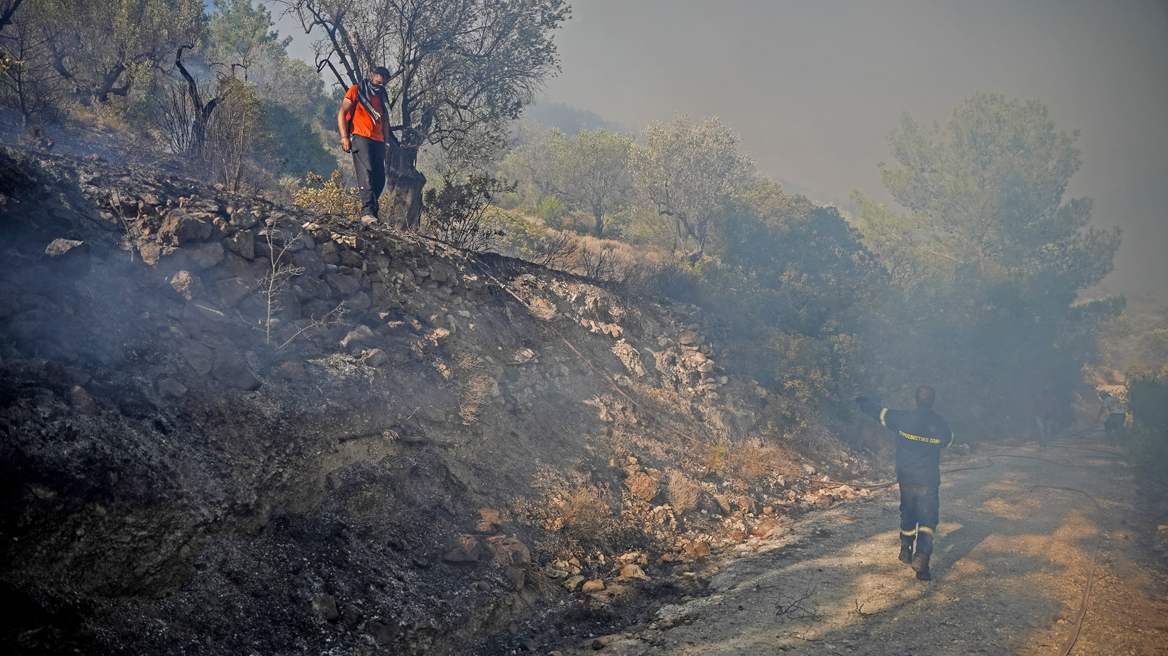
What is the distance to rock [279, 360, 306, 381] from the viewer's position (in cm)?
548

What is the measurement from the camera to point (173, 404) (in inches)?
179

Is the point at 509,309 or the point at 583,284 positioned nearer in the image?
the point at 509,309

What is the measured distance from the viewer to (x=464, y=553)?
5.04 metres

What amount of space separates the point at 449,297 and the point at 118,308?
3722 millimetres

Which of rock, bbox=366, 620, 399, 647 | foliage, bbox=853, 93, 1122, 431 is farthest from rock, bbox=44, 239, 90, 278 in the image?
foliage, bbox=853, 93, 1122, 431

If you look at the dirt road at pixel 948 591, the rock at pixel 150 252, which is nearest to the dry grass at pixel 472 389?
the dirt road at pixel 948 591

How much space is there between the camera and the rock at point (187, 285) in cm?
541

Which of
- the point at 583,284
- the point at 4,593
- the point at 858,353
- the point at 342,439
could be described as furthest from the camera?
the point at 858,353

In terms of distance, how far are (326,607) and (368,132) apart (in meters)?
6.23

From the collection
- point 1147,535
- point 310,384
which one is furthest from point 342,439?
point 1147,535

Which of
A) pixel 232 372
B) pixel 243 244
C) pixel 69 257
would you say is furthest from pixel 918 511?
pixel 69 257

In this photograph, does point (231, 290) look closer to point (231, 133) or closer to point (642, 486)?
point (231, 133)

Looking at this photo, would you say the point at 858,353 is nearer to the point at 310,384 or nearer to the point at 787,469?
the point at 787,469

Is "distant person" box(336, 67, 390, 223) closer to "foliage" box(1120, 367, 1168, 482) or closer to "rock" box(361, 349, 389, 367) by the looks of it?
"rock" box(361, 349, 389, 367)
